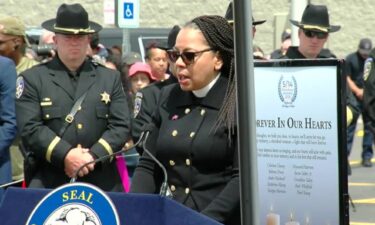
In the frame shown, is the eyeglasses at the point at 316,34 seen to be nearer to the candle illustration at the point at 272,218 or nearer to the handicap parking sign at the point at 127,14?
the candle illustration at the point at 272,218

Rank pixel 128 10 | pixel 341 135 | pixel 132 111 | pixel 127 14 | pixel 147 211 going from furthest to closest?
pixel 128 10, pixel 127 14, pixel 132 111, pixel 341 135, pixel 147 211

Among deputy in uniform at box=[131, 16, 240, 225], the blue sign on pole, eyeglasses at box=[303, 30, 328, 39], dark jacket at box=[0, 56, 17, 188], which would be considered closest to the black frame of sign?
deputy in uniform at box=[131, 16, 240, 225]

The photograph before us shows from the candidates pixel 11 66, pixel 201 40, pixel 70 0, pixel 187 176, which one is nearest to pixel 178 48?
pixel 201 40

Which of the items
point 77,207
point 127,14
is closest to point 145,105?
point 77,207

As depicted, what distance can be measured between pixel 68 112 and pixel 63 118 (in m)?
0.05

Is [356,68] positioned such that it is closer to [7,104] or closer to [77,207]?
[7,104]

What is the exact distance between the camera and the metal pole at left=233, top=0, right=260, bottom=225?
3506 millimetres

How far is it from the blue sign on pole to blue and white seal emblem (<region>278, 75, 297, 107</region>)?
11038mm

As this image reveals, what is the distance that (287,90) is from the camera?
556cm

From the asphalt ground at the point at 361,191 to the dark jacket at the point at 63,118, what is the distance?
3.18 metres

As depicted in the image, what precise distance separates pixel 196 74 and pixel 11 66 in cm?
285

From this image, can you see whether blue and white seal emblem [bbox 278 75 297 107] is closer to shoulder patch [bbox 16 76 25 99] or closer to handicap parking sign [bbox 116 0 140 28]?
shoulder patch [bbox 16 76 25 99]

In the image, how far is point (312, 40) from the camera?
7.46 m

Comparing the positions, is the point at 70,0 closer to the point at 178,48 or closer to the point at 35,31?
the point at 35,31
